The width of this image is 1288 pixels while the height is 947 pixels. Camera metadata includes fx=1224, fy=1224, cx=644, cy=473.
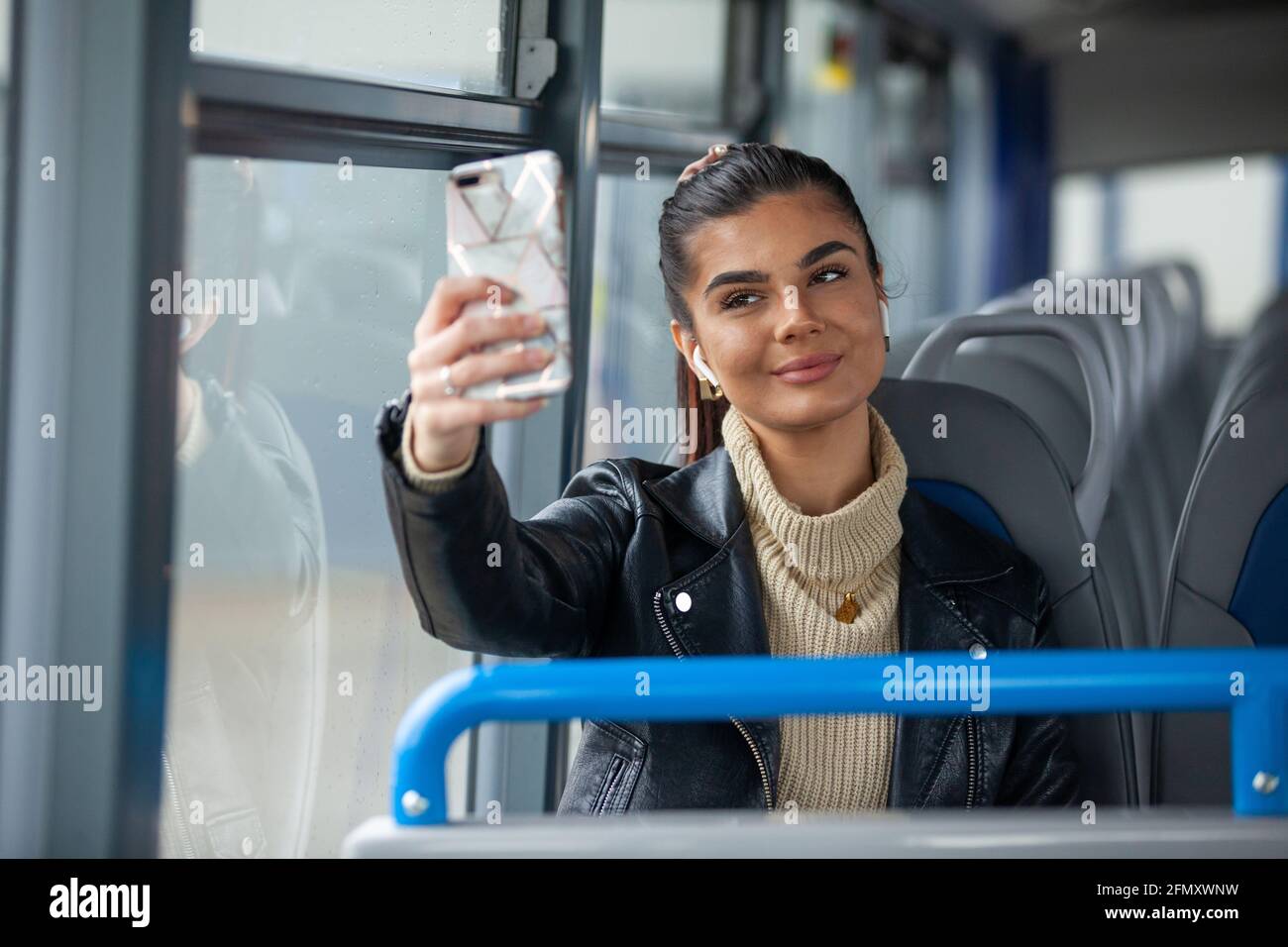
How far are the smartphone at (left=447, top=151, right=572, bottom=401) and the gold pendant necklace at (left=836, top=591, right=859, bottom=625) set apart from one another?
1.75 ft

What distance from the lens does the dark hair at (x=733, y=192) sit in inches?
50.1

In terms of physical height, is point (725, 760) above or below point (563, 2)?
below

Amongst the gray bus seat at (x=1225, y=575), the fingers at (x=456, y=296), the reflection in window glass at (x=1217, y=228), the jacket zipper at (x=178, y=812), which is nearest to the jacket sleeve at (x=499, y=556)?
the fingers at (x=456, y=296)

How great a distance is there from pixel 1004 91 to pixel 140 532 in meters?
6.29

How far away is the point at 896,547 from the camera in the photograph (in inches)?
51.3

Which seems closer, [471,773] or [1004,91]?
[471,773]

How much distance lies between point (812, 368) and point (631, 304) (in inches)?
41.4

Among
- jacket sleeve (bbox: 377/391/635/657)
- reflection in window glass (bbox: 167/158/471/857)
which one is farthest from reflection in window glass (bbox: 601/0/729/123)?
jacket sleeve (bbox: 377/391/635/657)

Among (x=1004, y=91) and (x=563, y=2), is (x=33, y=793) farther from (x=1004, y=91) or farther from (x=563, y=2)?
(x=1004, y=91)

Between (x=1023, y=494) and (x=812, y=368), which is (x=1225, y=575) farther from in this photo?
(x=812, y=368)

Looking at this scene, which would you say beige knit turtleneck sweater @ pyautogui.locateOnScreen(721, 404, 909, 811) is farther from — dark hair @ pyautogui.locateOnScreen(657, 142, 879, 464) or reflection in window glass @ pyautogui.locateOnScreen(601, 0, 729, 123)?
reflection in window glass @ pyautogui.locateOnScreen(601, 0, 729, 123)

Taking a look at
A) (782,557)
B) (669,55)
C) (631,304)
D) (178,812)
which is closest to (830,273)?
(782,557)

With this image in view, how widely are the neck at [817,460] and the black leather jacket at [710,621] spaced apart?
0.05 m
